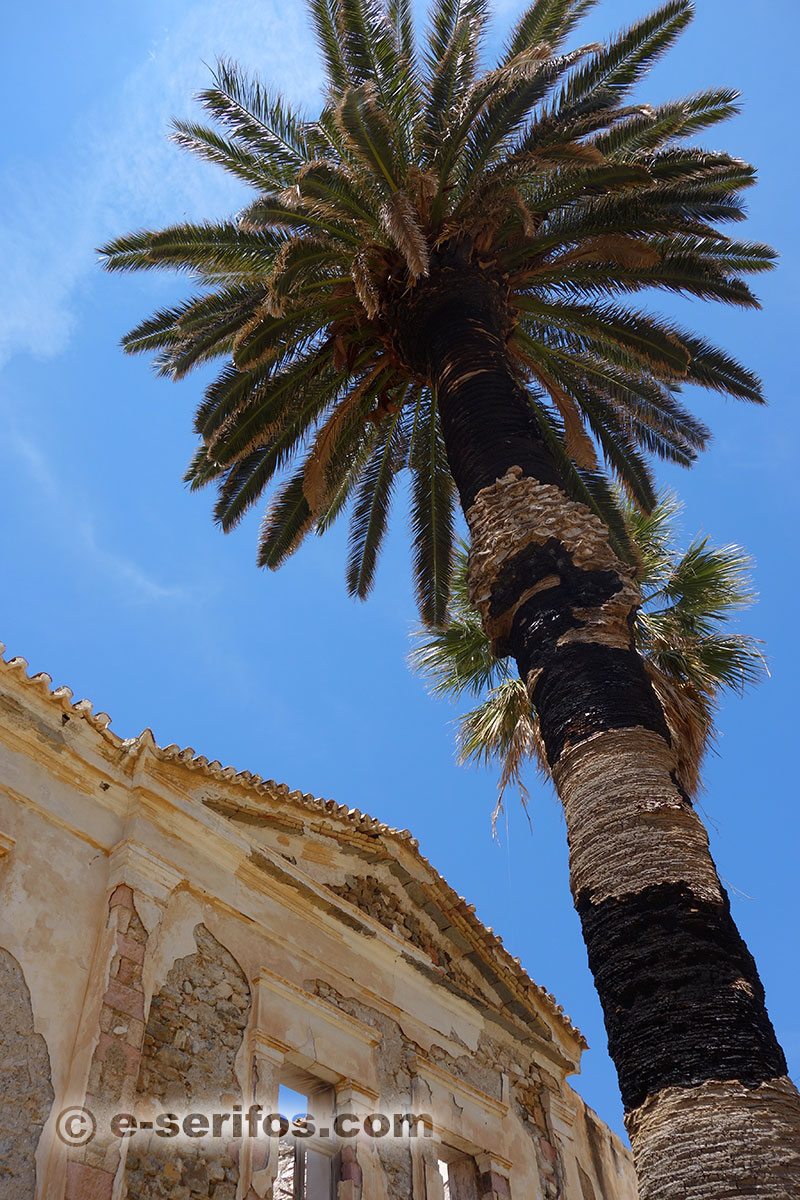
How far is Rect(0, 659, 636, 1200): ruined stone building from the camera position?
697 cm

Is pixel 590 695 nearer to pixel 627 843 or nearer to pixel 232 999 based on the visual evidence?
pixel 627 843

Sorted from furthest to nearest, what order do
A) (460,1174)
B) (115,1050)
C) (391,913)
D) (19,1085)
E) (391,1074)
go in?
(391,913), (460,1174), (391,1074), (115,1050), (19,1085)

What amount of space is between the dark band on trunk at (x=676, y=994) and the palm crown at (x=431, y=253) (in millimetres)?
5230

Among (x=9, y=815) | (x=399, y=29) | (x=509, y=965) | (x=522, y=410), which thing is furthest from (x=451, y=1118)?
(x=399, y=29)

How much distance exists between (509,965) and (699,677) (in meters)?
4.25

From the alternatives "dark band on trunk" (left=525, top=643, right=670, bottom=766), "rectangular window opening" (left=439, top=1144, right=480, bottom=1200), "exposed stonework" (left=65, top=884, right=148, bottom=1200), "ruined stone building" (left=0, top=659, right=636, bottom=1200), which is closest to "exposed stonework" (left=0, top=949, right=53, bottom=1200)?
"ruined stone building" (left=0, top=659, right=636, bottom=1200)

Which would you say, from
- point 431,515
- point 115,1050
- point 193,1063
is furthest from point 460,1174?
point 431,515

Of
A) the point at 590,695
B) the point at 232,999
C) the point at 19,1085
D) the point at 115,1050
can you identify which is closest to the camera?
the point at 590,695

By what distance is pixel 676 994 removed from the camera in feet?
14.3

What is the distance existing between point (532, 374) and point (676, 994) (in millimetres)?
7483

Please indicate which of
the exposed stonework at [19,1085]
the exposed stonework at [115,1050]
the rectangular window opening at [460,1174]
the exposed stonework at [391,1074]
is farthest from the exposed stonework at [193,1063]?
the rectangular window opening at [460,1174]

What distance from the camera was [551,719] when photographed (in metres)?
5.78

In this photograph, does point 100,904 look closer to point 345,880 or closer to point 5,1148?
point 5,1148

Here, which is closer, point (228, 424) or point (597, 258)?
point (597, 258)
